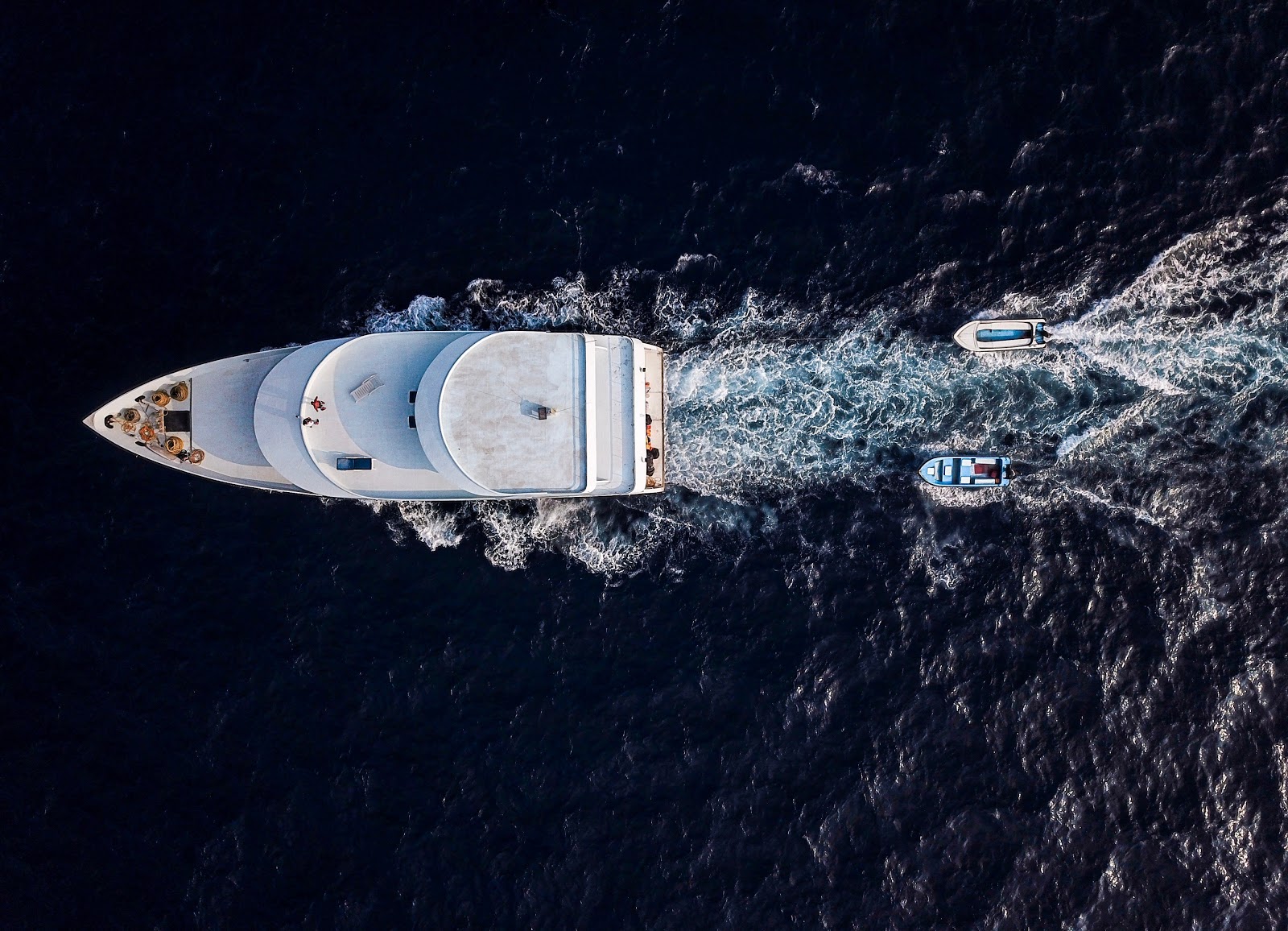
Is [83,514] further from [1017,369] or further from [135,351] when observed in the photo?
[1017,369]

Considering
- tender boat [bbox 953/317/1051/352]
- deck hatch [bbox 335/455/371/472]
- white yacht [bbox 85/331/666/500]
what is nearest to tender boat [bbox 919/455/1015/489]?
tender boat [bbox 953/317/1051/352]

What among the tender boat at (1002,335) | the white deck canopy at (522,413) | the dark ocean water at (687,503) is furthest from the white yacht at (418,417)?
the tender boat at (1002,335)

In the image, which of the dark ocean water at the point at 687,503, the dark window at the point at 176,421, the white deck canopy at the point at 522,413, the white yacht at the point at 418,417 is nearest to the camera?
the white deck canopy at the point at 522,413

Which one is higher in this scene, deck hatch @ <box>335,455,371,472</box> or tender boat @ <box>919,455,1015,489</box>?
deck hatch @ <box>335,455,371,472</box>

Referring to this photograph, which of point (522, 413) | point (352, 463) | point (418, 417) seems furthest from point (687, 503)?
point (352, 463)

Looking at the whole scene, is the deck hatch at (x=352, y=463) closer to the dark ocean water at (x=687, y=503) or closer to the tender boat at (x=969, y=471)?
the dark ocean water at (x=687, y=503)

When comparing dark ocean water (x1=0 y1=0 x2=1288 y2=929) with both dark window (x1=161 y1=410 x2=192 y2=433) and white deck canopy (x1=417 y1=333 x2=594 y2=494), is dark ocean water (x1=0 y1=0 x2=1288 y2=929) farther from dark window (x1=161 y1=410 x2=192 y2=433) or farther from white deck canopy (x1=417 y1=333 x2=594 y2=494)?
white deck canopy (x1=417 y1=333 x2=594 y2=494)

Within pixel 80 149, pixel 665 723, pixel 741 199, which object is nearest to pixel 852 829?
pixel 665 723
